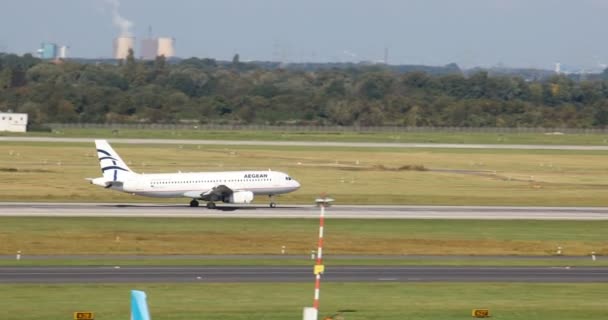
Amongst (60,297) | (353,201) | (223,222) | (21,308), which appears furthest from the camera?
(353,201)

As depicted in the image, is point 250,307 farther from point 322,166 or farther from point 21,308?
point 322,166

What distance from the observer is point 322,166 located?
123 m

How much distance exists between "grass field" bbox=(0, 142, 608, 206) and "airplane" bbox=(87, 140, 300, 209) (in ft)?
18.0

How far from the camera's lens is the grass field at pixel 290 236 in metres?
58.4

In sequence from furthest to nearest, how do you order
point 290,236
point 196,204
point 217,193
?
point 196,204
point 217,193
point 290,236

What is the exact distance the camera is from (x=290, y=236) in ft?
209

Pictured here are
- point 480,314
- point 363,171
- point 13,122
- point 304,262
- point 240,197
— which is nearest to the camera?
point 480,314

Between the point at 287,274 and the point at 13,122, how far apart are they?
5346 inches

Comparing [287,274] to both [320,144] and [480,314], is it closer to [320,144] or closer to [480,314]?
[480,314]

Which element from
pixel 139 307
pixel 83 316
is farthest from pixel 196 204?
pixel 139 307

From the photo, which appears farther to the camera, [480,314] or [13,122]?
[13,122]


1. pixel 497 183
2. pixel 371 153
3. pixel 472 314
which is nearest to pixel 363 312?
pixel 472 314

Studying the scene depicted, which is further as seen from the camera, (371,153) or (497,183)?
(371,153)

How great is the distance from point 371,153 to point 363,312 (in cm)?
10528
